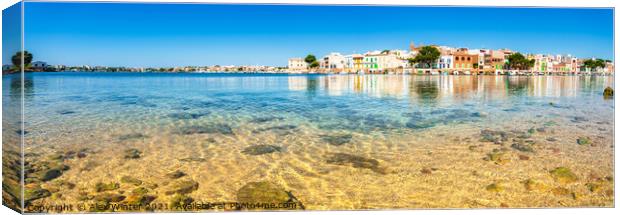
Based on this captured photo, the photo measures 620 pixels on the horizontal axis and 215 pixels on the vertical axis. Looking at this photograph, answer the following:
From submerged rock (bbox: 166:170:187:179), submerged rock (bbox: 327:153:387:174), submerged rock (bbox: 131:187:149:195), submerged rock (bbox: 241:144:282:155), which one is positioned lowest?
submerged rock (bbox: 131:187:149:195)

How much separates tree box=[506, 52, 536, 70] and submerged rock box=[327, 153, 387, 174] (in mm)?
3175

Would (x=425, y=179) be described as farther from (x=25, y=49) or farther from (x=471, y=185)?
(x=25, y=49)

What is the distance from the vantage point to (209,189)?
3078 mm

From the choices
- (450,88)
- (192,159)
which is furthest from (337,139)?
(450,88)

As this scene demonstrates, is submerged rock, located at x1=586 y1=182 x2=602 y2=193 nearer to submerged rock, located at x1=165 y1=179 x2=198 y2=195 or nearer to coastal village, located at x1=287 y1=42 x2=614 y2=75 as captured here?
coastal village, located at x1=287 y1=42 x2=614 y2=75

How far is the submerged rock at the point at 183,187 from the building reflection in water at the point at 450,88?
5399 mm

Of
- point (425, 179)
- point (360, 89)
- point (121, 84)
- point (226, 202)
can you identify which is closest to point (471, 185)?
point (425, 179)

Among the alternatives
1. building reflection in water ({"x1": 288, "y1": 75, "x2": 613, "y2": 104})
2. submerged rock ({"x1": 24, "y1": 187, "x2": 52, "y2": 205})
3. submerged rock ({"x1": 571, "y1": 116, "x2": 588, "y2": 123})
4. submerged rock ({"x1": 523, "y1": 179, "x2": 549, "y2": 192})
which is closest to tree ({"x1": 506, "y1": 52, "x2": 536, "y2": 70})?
submerged rock ({"x1": 571, "y1": 116, "x2": 588, "y2": 123})

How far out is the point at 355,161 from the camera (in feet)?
12.3

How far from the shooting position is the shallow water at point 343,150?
10.1 feet

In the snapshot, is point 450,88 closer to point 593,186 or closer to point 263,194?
point 593,186

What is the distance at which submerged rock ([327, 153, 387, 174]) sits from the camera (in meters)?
3.56

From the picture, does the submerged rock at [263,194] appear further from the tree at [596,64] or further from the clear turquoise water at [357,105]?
the tree at [596,64]

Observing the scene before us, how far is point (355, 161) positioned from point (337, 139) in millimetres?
802
